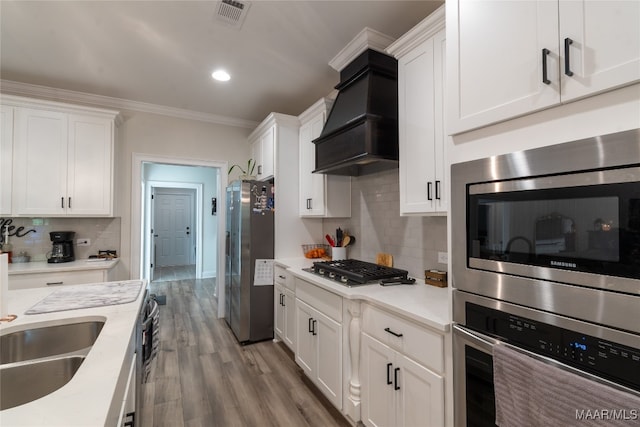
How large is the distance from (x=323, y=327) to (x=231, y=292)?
184cm

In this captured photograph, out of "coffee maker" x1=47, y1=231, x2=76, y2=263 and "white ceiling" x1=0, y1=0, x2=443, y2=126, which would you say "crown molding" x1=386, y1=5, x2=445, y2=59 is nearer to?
"white ceiling" x1=0, y1=0, x2=443, y2=126

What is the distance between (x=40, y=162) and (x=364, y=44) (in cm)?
332

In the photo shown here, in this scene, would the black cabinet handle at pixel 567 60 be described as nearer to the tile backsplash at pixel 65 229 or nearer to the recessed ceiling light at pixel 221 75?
the recessed ceiling light at pixel 221 75

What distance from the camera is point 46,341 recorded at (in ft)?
4.09

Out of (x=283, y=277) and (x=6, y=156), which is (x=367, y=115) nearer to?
(x=283, y=277)

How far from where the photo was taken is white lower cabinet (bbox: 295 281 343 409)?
191cm

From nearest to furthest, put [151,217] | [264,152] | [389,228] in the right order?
1. [389,228]
2. [264,152]
3. [151,217]

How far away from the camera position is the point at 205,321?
3.85 metres

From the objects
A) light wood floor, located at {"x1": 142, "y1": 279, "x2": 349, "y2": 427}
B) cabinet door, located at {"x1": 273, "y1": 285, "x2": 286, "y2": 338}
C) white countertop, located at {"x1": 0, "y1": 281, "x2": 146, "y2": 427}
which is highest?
white countertop, located at {"x1": 0, "y1": 281, "x2": 146, "y2": 427}

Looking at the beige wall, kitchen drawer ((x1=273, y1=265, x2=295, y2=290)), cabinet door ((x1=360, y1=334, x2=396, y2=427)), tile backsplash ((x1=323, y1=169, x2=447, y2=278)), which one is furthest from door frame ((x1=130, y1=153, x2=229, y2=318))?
cabinet door ((x1=360, y1=334, x2=396, y2=427))

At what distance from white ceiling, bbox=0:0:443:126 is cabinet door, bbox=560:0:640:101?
129 cm

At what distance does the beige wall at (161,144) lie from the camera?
3.49 metres

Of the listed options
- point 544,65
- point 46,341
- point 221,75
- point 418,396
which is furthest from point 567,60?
point 221,75

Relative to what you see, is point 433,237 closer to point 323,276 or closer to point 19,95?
point 323,276
